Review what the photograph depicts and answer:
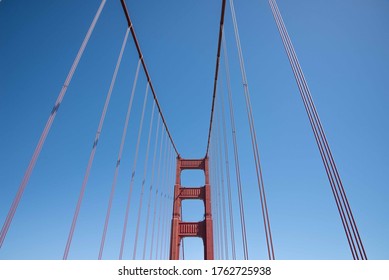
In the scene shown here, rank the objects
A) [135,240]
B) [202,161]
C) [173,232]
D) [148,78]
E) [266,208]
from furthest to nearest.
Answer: [202,161] < [173,232] < [148,78] < [135,240] < [266,208]

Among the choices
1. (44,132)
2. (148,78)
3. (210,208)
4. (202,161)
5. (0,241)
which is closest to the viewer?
(0,241)
